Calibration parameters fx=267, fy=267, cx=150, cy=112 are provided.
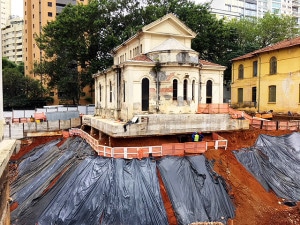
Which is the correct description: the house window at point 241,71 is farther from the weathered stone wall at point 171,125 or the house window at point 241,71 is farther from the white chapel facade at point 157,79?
the weathered stone wall at point 171,125

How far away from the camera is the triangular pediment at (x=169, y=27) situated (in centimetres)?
2269

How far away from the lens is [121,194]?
1328 cm

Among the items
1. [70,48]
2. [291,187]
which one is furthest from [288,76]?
[70,48]

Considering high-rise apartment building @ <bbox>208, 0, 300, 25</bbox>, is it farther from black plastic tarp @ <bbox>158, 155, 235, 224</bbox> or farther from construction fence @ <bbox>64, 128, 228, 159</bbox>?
black plastic tarp @ <bbox>158, 155, 235, 224</bbox>

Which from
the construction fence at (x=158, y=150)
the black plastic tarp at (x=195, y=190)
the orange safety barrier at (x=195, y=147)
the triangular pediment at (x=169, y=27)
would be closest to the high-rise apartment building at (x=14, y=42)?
the triangular pediment at (x=169, y=27)

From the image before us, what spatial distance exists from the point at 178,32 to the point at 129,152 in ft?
44.1

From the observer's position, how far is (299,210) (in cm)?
1308

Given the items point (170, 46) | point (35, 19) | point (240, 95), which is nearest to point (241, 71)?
point (240, 95)

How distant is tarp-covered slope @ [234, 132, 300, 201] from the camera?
15086 millimetres

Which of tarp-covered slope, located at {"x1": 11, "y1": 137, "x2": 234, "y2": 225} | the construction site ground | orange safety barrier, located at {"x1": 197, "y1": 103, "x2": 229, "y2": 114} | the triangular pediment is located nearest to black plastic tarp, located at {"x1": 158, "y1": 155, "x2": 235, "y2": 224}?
tarp-covered slope, located at {"x1": 11, "y1": 137, "x2": 234, "y2": 225}

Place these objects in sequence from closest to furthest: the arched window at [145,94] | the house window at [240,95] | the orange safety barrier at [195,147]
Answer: the orange safety barrier at [195,147]
the arched window at [145,94]
the house window at [240,95]

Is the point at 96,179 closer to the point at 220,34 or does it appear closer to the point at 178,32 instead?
the point at 178,32

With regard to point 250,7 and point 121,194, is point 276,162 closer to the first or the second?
point 121,194

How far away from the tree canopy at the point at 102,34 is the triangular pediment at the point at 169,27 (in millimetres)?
10720
